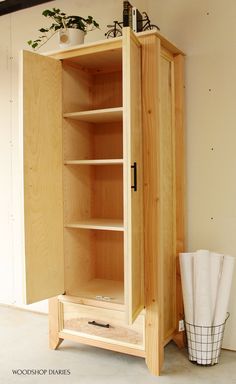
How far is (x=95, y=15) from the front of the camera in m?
3.00

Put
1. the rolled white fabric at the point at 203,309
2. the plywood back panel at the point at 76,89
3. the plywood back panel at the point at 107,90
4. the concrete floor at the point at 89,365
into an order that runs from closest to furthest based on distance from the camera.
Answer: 1. the concrete floor at the point at 89,365
2. the rolled white fabric at the point at 203,309
3. the plywood back panel at the point at 76,89
4. the plywood back panel at the point at 107,90

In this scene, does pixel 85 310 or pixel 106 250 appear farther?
pixel 106 250

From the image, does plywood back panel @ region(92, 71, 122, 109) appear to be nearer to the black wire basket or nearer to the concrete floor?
the black wire basket

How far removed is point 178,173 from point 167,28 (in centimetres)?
99

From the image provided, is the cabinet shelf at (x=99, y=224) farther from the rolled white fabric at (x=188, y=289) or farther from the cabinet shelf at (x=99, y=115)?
the cabinet shelf at (x=99, y=115)

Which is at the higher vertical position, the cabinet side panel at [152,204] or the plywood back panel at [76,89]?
the plywood back panel at [76,89]

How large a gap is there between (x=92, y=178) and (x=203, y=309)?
1.20m

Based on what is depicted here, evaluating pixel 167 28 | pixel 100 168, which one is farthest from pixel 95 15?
pixel 100 168

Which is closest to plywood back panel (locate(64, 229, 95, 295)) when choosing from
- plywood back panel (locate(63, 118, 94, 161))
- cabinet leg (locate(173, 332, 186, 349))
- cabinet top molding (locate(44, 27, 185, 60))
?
plywood back panel (locate(63, 118, 94, 161))

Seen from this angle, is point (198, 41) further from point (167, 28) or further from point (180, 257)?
point (180, 257)

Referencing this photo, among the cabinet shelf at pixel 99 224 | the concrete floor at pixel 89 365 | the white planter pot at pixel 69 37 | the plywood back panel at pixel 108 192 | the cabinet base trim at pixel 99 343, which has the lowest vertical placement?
the concrete floor at pixel 89 365

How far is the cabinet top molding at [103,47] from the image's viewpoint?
7.47 feet

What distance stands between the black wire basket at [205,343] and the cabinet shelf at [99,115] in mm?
1376

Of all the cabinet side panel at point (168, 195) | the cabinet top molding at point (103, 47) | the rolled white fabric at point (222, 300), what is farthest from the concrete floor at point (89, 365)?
the cabinet top molding at point (103, 47)
